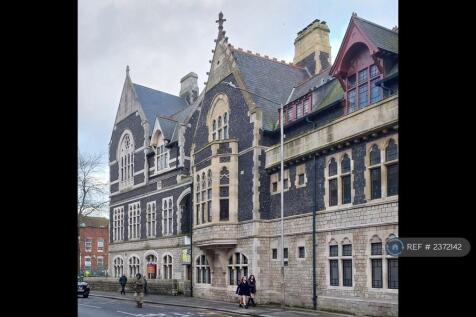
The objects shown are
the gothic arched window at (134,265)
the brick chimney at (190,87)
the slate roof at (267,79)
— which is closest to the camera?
the slate roof at (267,79)

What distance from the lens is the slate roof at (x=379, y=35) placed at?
49.9 feet

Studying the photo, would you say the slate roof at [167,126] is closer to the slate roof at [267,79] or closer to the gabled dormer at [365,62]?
the slate roof at [267,79]

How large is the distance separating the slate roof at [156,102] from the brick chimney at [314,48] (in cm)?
1151

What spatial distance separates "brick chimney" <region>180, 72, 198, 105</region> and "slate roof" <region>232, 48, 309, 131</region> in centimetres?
1282

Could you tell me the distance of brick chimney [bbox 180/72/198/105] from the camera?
36719mm

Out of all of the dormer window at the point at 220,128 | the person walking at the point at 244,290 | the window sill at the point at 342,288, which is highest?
the dormer window at the point at 220,128

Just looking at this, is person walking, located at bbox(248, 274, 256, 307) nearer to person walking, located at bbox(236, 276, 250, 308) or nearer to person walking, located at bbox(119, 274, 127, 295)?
person walking, located at bbox(236, 276, 250, 308)

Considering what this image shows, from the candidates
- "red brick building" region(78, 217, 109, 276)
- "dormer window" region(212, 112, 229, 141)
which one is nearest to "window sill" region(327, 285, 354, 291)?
"dormer window" region(212, 112, 229, 141)

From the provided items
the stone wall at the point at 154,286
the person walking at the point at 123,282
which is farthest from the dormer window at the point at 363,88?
the person walking at the point at 123,282

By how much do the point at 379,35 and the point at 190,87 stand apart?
2273cm

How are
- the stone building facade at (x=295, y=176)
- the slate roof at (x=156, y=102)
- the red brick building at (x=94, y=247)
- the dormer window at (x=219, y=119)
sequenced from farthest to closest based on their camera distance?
the red brick building at (x=94, y=247)
the slate roof at (x=156, y=102)
the dormer window at (x=219, y=119)
the stone building facade at (x=295, y=176)

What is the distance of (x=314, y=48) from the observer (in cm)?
2575
